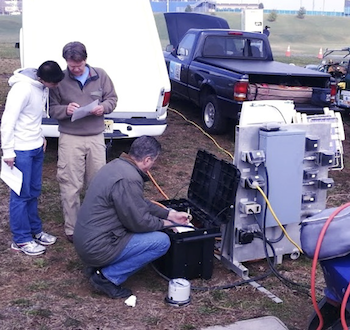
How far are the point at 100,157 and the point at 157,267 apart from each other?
4.03 feet

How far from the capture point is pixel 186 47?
10.7 metres

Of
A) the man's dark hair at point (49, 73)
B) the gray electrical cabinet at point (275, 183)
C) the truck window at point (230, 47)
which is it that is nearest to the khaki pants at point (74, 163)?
the man's dark hair at point (49, 73)

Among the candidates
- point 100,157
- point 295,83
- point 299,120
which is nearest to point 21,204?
point 100,157

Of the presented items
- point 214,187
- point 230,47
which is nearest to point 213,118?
point 230,47

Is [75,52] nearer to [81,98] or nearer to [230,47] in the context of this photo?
[81,98]

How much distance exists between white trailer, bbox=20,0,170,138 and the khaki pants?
6.01ft

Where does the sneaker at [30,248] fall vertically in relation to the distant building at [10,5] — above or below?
below

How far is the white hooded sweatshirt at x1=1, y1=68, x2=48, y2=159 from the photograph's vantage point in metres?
4.70

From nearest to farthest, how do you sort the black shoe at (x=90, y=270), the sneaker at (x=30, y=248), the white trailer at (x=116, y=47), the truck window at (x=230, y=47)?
the black shoe at (x=90, y=270), the sneaker at (x=30, y=248), the white trailer at (x=116, y=47), the truck window at (x=230, y=47)

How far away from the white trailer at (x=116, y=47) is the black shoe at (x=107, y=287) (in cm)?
306

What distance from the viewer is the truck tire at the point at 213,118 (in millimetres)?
9414

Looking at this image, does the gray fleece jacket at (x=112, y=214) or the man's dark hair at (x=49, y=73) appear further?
the man's dark hair at (x=49, y=73)

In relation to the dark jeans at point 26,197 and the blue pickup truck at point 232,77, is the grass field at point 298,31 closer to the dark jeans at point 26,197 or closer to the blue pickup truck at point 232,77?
the blue pickup truck at point 232,77

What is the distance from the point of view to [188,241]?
4555 millimetres
